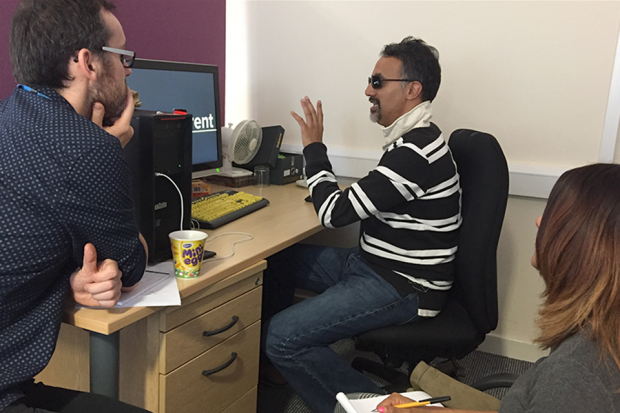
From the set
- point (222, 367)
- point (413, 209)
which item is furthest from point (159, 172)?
point (413, 209)

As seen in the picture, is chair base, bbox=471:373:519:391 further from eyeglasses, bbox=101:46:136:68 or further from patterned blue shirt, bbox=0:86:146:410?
eyeglasses, bbox=101:46:136:68

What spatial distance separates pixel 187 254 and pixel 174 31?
4.76ft

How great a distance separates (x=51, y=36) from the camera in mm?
980

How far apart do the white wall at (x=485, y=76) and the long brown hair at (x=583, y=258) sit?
52.8 inches

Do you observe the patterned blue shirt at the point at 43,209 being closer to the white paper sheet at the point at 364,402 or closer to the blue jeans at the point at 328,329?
the white paper sheet at the point at 364,402

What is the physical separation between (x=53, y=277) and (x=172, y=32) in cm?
160

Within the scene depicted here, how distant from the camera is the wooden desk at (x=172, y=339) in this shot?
1.17 metres

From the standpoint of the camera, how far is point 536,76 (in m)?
2.12

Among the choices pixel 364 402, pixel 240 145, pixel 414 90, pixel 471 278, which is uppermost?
pixel 414 90

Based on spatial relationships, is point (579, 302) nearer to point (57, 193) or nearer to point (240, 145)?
point (57, 193)

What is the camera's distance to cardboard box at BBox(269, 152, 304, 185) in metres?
2.46

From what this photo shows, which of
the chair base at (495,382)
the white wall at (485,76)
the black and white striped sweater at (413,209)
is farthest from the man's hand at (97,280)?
the white wall at (485,76)

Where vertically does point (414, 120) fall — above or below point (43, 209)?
above

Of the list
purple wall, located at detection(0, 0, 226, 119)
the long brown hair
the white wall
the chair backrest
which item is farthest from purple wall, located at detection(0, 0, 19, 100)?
the long brown hair
